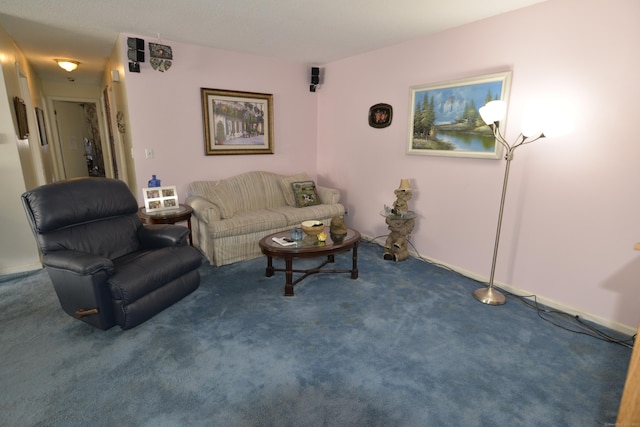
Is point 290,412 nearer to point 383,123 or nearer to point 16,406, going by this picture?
point 16,406

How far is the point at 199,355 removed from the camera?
84.1 inches

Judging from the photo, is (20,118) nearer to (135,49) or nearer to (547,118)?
(135,49)

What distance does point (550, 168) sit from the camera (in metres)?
2.67

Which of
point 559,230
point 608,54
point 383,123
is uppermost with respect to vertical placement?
point 608,54

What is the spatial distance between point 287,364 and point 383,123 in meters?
3.01

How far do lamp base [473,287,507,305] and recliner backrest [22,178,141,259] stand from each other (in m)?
3.08

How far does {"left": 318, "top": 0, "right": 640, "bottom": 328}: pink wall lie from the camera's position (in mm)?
2318

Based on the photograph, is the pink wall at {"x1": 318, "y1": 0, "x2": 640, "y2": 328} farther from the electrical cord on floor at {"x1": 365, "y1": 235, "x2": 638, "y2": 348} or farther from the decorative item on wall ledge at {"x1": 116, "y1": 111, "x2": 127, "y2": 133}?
the decorative item on wall ledge at {"x1": 116, "y1": 111, "x2": 127, "y2": 133}

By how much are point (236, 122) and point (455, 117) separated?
8.79 feet

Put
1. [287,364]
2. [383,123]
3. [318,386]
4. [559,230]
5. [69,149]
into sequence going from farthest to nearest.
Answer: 1. [69,149]
2. [383,123]
3. [559,230]
4. [287,364]
5. [318,386]

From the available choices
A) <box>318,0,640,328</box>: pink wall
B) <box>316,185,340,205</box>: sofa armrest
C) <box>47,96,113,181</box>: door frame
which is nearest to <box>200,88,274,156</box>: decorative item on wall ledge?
<box>316,185,340,205</box>: sofa armrest

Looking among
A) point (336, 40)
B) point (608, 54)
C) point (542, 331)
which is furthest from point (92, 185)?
point (608, 54)

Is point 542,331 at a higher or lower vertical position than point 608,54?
lower

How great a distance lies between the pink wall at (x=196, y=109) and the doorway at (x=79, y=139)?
5102mm
